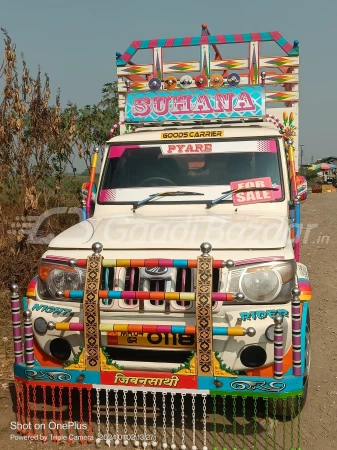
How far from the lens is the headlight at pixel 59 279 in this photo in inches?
148

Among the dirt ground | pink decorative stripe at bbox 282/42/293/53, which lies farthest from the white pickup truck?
pink decorative stripe at bbox 282/42/293/53

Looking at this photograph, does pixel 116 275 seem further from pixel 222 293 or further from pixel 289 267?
pixel 289 267

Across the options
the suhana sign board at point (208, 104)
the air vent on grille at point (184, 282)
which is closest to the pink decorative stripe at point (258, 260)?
the air vent on grille at point (184, 282)

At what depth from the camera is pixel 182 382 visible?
11.3ft

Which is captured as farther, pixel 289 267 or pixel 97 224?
pixel 97 224

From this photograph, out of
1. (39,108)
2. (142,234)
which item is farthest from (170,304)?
(39,108)

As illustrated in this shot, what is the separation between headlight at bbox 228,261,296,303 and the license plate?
0.44m

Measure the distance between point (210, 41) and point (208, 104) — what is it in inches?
74.2

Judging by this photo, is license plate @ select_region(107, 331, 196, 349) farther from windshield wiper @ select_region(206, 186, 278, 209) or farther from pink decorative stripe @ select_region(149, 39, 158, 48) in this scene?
pink decorative stripe @ select_region(149, 39, 158, 48)

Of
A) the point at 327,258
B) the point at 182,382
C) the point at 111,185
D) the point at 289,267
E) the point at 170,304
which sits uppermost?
the point at 111,185

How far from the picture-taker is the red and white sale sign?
4758 millimetres

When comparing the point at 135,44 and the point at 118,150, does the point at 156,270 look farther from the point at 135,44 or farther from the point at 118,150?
the point at 135,44

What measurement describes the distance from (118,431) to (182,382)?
0.69 metres

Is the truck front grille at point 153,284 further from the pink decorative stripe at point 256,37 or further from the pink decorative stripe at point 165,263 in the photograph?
the pink decorative stripe at point 256,37
